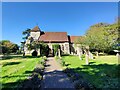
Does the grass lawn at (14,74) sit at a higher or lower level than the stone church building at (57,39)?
lower

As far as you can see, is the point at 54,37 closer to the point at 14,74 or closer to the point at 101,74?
the point at 14,74

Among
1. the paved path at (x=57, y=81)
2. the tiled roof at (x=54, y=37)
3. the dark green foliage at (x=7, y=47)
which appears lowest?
the paved path at (x=57, y=81)

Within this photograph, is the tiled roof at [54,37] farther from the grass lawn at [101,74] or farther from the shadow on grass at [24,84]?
the shadow on grass at [24,84]

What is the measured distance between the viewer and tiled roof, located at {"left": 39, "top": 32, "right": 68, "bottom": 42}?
6055cm

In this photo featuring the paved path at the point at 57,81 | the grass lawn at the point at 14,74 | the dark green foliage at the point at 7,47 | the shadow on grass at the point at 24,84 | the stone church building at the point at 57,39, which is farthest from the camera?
the dark green foliage at the point at 7,47

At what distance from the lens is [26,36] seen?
55.0m

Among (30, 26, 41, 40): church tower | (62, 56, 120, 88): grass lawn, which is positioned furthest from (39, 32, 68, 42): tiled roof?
(62, 56, 120, 88): grass lawn

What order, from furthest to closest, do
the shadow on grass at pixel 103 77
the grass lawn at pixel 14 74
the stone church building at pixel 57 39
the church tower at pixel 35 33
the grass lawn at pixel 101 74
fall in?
the church tower at pixel 35 33 → the stone church building at pixel 57 39 → the grass lawn at pixel 14 74 → the grass lawn at pixel 101 74 → the shadow on grass at pixel 103 77

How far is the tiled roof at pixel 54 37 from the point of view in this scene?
60.5 meters

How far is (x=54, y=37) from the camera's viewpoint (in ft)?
202

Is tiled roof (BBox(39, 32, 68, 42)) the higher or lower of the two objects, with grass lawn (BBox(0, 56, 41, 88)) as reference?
higher

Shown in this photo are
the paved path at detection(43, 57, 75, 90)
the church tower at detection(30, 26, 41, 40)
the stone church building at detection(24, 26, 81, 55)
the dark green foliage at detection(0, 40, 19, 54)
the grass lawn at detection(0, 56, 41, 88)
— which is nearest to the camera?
the paved path at detection(43, 57, 75, 90)

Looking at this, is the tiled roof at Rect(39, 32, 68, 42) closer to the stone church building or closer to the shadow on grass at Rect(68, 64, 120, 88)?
the stone church building

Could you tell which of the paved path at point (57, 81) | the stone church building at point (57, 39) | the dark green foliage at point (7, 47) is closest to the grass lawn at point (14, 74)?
the paved path at point (57, 81)
